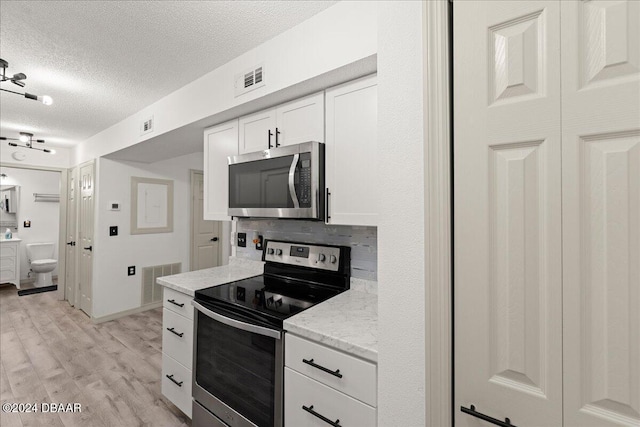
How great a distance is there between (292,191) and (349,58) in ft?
2.40

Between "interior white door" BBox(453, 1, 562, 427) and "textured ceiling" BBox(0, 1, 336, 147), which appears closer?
"interior white door" BBox(453, 1, 562, 427)

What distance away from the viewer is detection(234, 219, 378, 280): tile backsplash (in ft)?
6.11

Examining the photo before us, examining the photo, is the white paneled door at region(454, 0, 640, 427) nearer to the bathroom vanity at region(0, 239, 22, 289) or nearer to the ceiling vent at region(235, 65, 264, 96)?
the ceiling vent at region(235, 65, 264, 96)

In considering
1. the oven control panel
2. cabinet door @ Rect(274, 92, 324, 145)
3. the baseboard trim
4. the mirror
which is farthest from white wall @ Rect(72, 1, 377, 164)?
the mirror

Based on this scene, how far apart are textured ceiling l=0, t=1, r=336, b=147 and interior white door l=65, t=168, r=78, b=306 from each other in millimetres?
2046

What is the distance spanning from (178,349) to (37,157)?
4.60 meters

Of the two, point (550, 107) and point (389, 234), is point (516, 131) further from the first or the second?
point (389, 234)

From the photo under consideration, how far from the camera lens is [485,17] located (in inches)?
32.4

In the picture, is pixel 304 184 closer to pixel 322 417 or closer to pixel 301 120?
pixel 301 120

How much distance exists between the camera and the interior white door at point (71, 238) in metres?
4.54

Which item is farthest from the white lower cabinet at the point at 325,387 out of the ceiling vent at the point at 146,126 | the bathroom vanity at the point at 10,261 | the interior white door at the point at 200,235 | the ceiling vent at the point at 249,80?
the bathroom vanity at the point at 10,261

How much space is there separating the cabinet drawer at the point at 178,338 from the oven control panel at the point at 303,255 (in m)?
0.68

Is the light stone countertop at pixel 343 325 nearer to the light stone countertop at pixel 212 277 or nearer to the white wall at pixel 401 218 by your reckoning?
the white wall at pixel 401 218

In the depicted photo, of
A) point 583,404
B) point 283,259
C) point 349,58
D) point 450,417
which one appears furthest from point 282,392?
point 349,58
